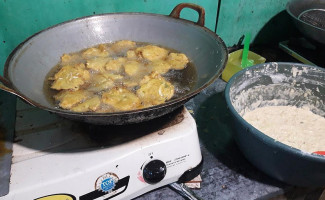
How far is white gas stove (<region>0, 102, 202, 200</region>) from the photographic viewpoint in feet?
2.58

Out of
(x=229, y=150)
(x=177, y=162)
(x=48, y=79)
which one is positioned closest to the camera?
(x=177, y=162)

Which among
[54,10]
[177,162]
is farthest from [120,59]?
[177,162]

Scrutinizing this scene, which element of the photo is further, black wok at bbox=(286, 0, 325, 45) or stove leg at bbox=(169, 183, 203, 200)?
black wok at bbox=(286, 0, 325, 45)

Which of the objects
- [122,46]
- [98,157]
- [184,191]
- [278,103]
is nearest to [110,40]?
[122,46]

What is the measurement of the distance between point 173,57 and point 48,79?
0.52m

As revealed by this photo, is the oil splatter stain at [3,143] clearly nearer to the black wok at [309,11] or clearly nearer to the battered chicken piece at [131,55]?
the battered chicken piece at [131,55]

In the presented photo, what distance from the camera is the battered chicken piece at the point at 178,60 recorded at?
1170 millimetres

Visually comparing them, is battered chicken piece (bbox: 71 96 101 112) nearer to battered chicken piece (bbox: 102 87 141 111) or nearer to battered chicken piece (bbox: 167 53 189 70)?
battered chicken piece (bbox: 102 87 141 111)

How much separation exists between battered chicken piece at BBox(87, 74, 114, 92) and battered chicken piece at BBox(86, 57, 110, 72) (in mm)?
47

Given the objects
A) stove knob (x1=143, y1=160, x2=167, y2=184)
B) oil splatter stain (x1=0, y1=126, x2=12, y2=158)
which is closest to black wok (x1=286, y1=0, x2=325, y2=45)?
stove knob (x1=143, y1=160, x2=167, y2=184)

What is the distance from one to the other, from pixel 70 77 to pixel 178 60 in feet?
1.49

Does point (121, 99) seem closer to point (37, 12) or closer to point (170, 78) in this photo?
point (170, 78)

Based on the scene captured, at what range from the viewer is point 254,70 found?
4.00 ft

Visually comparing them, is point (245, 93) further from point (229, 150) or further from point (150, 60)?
point (150, 60)
